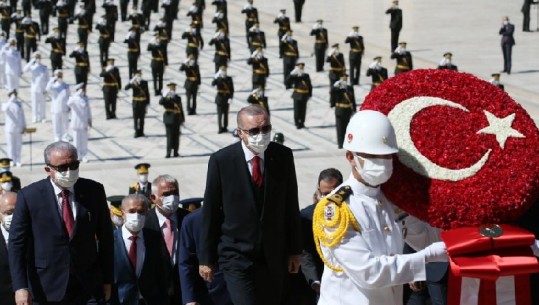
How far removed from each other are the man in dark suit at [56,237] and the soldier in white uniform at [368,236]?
2.03 meters

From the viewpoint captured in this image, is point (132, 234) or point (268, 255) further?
point (132, 234)

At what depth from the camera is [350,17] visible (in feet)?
128

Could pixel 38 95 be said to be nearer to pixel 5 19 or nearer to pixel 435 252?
pixel 5 19

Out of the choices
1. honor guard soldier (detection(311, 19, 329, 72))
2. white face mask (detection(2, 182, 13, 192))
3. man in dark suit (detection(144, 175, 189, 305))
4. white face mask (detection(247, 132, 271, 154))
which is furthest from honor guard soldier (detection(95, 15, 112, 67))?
white face mask (detection(247, 132, 271, 154))

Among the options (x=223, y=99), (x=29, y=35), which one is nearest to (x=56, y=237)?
(x=223, y=99)

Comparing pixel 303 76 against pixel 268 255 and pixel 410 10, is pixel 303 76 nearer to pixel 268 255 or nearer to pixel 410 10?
pixel 410 10

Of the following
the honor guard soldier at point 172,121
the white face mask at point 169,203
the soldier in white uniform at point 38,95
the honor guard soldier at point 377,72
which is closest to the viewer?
the white face mask at point 169,203

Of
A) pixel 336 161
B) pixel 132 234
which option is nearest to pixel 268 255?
pixel 132 234

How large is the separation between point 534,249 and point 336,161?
1662cm

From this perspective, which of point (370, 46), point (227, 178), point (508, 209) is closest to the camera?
point (508, 209)

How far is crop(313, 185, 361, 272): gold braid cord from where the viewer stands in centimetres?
527

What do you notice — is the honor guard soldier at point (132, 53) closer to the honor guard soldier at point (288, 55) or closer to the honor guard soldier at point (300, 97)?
the honor guard soldier at point (288, 55)

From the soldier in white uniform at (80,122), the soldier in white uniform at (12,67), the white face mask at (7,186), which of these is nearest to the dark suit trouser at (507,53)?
the soldier in white uniform at (80,122)

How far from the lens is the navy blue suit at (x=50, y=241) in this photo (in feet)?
23.4
